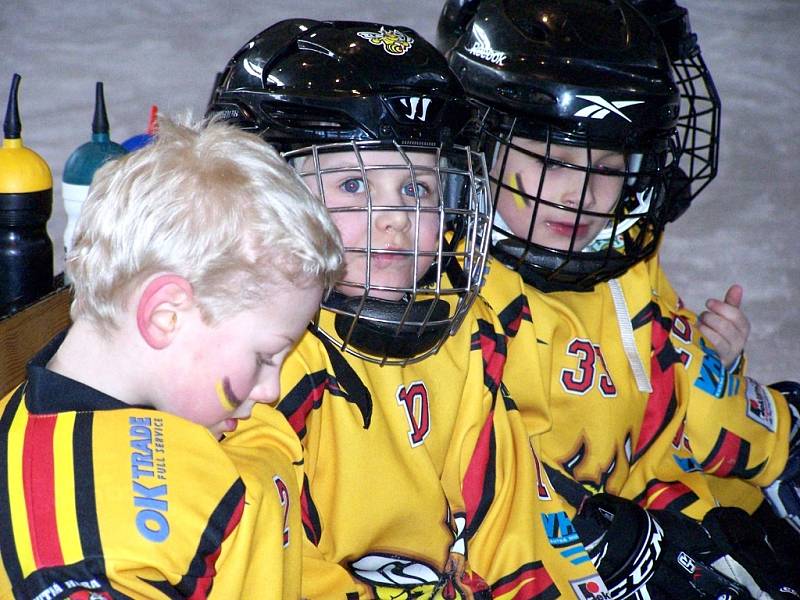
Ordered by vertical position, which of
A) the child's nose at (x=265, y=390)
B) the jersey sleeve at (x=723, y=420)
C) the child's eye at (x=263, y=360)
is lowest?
the jersey sleeve at (x=723, y=420)

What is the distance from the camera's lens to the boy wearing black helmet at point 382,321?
1.30 m

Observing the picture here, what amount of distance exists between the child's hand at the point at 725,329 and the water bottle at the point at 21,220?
1110mm

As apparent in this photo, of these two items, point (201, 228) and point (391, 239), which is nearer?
point (201, 228)

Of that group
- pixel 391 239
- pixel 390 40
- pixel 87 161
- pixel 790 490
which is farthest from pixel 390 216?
pixel 790 490

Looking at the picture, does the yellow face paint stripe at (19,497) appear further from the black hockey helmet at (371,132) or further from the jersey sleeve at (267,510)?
the black hockey helmet at (371,132)

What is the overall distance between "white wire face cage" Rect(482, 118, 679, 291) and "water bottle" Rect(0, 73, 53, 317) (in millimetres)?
653

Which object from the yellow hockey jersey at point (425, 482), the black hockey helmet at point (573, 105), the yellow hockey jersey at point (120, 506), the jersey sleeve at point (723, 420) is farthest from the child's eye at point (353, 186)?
the jersey sleeve at point (723, 420)

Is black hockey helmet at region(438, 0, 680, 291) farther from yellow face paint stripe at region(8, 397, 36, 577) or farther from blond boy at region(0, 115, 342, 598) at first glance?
yellow face paint stripe at region(8, 397, 36, 577)

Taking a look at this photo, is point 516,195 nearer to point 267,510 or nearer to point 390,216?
point 390,216

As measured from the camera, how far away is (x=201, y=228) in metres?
1.05

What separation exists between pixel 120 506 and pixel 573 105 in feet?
2.93

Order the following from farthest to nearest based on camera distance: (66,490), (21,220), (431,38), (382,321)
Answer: (431,38)
(21,220)
(382,321)
(66,490)

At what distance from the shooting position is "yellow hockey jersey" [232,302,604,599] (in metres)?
1.32

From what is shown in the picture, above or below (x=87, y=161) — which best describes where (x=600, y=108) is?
above
